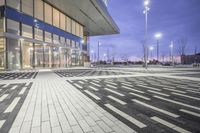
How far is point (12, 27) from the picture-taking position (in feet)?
76.5

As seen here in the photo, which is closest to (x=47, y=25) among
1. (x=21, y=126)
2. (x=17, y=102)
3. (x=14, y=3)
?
(x=14, y=3)

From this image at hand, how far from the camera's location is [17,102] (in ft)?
20.8

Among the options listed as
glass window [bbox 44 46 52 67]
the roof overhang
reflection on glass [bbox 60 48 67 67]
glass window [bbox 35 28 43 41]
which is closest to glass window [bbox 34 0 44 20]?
the roof overhang

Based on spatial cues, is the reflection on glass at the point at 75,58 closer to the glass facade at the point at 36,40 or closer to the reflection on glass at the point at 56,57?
the glass facade at the point at 36,40

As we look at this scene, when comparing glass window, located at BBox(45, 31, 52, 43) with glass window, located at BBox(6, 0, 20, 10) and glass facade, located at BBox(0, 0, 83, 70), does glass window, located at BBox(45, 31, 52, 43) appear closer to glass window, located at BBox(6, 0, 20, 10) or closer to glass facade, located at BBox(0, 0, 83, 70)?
glass facade, located at BBox(0, 0, 83, 70)

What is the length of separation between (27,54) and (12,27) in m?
4.79

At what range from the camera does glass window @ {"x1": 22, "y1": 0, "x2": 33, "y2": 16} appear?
84.6 ft

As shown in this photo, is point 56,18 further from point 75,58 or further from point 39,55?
point 75,58

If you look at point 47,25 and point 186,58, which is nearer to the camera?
point 47,25

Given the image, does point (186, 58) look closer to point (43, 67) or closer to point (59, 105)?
point (43, 67)

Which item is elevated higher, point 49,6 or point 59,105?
point 49,6

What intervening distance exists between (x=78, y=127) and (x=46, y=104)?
8.34 feet

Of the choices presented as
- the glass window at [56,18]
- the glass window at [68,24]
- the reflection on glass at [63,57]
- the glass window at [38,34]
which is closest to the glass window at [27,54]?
the glass window at [38,34]

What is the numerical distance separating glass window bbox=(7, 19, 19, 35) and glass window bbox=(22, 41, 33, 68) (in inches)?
91.8
